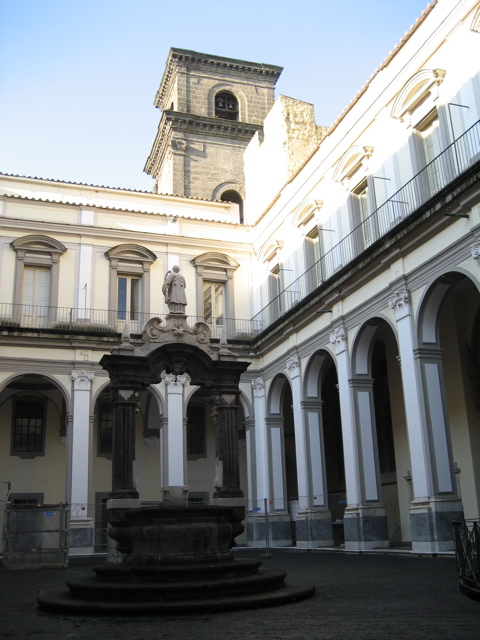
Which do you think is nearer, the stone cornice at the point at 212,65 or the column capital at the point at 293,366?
the column capital at the point at 293,366

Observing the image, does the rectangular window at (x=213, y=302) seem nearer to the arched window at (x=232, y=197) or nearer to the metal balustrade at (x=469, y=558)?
the arched window at (x=232, y=197)

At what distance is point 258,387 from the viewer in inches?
955

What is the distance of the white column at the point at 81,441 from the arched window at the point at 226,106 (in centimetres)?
1805

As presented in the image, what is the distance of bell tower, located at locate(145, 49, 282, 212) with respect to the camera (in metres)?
33.3

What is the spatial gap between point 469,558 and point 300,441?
1308 centimetres

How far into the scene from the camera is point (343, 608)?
761 cm

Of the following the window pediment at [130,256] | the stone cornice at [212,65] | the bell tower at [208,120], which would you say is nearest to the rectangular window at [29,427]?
the window pediment at [130,256]

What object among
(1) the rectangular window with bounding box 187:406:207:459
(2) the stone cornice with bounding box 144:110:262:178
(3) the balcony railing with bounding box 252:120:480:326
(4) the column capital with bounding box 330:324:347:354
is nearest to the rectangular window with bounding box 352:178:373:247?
(3) the balcony railing with bounding box 252:120:480:326

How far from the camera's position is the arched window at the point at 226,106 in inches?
1391

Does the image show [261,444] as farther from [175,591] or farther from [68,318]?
[175,591]

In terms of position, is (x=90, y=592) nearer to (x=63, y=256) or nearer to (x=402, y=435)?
(x=402, y=435)

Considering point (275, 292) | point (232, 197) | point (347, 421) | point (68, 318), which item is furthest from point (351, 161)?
point (232, 197)

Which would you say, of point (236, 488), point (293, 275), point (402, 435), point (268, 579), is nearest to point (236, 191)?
point (293, 275)

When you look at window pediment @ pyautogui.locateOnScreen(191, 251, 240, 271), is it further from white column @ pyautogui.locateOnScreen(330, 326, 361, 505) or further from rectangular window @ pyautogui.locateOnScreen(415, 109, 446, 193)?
rectangular window @ pyautogui.locateOnScreen(415, 109, 446, 193)
